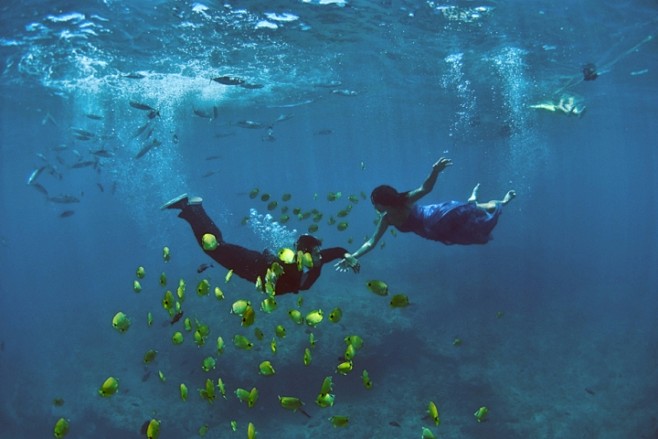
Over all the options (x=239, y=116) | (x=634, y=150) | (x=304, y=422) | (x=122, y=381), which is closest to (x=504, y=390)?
(x=304, y=422)

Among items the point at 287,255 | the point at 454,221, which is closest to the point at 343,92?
the point at 454,221

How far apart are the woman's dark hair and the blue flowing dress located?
35 centimetres

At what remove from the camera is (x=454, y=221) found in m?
8.02

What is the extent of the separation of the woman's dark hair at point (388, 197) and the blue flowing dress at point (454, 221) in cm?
35

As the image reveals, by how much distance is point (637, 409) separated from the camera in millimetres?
13969

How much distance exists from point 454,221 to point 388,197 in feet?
4.31

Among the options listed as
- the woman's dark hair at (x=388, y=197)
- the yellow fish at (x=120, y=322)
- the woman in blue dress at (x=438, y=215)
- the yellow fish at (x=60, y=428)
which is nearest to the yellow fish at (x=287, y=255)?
the woman in blue dress at (x=438, y=215)

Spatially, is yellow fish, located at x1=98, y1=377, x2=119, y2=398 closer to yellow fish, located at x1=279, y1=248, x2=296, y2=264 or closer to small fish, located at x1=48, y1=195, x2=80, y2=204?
yellow fish, located at x1=279, y1=248, x2=296, y2=264

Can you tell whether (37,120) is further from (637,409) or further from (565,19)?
(637,409)

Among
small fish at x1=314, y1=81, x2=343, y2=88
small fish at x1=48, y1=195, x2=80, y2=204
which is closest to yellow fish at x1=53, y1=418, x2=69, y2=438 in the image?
small fish at x1=48, y1=195, x2=80, y2=204

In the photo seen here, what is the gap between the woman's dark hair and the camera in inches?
315

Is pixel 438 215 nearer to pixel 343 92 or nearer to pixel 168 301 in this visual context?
pixel 168 301

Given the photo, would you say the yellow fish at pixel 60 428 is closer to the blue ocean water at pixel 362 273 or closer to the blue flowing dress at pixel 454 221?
the blue ocean water at pixel 362 273

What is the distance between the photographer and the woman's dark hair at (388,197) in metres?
8.00
